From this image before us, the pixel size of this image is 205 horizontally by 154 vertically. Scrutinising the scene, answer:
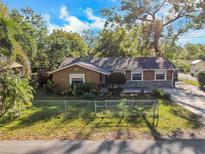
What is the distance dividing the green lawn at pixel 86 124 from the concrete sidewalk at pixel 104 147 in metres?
0.65

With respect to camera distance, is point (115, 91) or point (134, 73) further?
point (134, 73)

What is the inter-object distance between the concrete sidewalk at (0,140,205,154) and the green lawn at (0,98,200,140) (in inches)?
25.8

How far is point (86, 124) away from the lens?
12.4 meters

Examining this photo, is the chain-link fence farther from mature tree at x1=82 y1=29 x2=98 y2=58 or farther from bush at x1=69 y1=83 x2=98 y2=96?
mature tree at x1=82 y1=29 x2=98 y2=58

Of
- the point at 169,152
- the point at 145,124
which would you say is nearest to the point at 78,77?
the point at 145,124

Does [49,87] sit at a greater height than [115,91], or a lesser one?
Answer: greater

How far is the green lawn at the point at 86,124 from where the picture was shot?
10.7m

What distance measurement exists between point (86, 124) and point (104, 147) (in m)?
3.18

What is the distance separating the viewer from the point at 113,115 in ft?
45.2

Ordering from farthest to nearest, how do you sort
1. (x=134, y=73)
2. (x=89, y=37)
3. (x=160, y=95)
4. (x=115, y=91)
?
1. (x=89, y=37)
2. (x=134, y=73)
3. (x=115, y=91)
4. (x=160, y=95)

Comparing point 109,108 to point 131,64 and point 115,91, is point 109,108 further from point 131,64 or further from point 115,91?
point 131,64

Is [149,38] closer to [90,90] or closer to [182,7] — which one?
[182,7]

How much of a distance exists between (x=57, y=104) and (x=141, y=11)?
851 inches

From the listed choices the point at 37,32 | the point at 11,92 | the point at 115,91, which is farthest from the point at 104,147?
the point at 37,32
